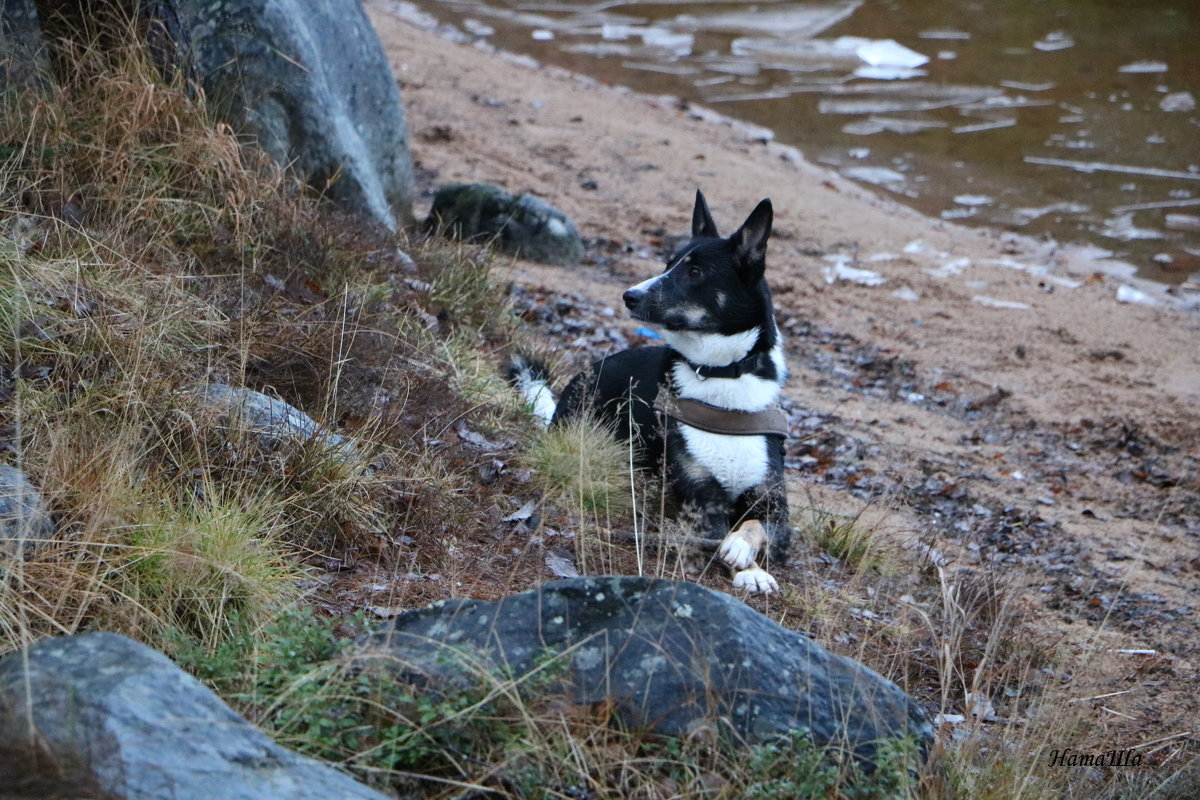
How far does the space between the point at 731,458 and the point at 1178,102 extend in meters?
12.7

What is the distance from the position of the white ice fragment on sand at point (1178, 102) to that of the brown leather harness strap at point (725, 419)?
12167 mm

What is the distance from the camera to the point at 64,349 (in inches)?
173

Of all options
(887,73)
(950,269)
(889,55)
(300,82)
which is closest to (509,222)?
(300,82)

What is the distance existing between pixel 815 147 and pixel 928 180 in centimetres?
156

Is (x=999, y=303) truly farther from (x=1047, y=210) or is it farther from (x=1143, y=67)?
(x=1143, y=67)

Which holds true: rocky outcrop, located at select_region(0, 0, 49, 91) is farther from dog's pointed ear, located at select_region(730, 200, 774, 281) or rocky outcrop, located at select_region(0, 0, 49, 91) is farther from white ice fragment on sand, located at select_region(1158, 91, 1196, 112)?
white ice fragment on sand, located at select_region(1158, 91, 1196, 112)

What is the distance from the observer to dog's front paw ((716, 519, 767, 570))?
16.8 ft

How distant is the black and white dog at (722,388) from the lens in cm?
539

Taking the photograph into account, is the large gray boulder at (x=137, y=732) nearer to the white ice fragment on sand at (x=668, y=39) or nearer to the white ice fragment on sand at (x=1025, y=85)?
the white ice fragment on sand at (x=1025, y=85)

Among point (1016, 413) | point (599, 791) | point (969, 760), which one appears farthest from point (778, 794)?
point (1016, 413)

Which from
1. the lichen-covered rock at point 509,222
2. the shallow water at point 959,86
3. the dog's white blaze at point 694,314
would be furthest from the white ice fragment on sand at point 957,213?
the dog's white blaze at point 694,314

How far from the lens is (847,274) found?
407 inches

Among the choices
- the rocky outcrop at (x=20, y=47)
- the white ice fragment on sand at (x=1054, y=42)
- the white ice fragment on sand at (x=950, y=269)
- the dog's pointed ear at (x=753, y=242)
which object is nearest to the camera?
the dog's pointed ear at (x=753, y=242)

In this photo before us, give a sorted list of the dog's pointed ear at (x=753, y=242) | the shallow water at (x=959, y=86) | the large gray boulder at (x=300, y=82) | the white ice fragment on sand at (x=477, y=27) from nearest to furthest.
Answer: the dog's pointed ear at (x=753, y=242), the large gray boulder at (x=300, y=82), the shallow water at (x=959, y=86), the white ice fragment on sand at (x=477, y=27)
